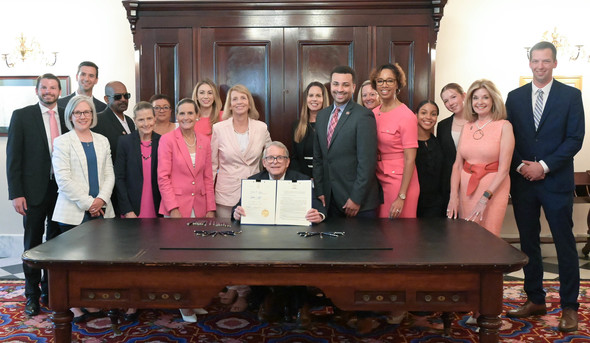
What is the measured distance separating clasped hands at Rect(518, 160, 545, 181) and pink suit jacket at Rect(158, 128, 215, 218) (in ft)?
7.18

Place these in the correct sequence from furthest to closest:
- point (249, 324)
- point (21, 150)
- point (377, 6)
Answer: point (377, 6) < point (21, 150) < point (249, 324)

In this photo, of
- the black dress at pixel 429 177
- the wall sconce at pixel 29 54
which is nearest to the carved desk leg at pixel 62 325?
the black dress at pixel 429 177

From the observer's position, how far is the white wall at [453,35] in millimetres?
5766

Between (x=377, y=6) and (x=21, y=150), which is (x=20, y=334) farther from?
(x=377, y=6)

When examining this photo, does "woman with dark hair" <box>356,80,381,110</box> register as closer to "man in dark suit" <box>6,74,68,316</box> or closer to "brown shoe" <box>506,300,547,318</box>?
"brown shoe" <box>506,300,547,318</box>

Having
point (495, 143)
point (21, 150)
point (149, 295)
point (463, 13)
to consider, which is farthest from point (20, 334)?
point (463, 13)

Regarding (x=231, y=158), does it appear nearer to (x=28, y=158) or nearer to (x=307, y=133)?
(x=307, y=133)

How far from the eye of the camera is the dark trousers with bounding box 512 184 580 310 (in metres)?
3.44

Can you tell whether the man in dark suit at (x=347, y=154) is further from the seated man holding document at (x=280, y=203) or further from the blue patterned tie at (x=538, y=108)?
the blue patterned tie at (x=538, y=108)

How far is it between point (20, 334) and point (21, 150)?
1.29 m

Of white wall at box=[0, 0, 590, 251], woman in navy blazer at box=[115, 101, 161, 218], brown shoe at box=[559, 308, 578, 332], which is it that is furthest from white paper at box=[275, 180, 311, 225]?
white wall at box=[0, 0, 590, 251]

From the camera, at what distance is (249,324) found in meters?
3.61

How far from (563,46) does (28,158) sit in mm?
5263

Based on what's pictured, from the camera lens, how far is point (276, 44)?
5.15 meters
